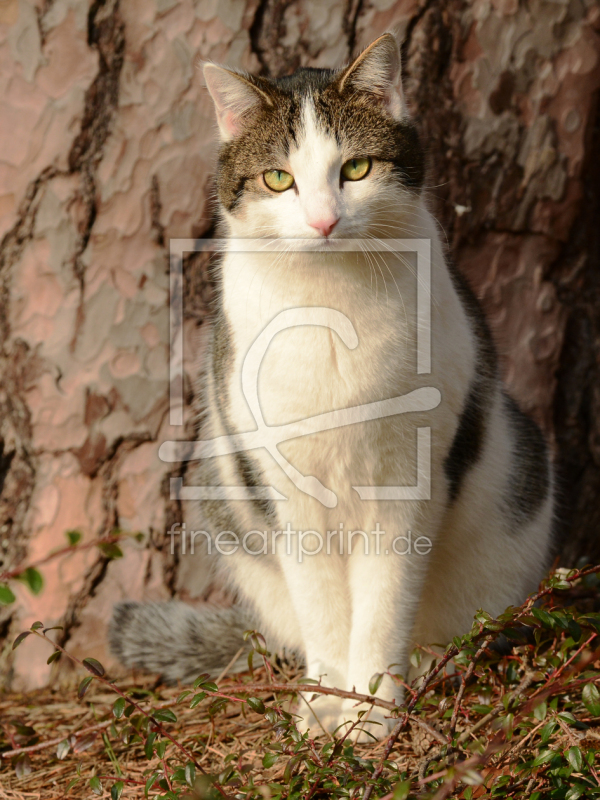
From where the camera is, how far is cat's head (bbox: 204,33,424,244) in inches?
66.6

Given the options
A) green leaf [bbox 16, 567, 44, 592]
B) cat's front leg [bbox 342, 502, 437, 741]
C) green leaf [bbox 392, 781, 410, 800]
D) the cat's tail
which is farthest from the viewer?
the cat's tail

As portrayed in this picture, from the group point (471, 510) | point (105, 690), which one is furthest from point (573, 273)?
point (105, 690)

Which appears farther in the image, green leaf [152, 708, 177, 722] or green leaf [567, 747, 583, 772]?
green leaf [152, 708, 177, 722]

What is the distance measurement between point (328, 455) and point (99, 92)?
1481 mm

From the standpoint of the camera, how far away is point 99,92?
2.38 meters

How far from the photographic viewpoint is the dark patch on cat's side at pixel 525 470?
88.3 inches

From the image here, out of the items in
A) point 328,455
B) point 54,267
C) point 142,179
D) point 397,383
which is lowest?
point 328,455

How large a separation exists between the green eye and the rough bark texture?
69cm

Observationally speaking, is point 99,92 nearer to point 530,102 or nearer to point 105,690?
point 530,102

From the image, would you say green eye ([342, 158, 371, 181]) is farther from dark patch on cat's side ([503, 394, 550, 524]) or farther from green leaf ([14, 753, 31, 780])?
green leaf ([14, 753, 31, 780])

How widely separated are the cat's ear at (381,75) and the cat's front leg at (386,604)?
1029mm

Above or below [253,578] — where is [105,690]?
below

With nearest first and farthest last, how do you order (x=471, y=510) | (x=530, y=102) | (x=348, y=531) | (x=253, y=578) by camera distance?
1. (x=348, y=531)
2. (x=471, y=510)
3. (x=253, y=578)
4. (x=530, y=102)

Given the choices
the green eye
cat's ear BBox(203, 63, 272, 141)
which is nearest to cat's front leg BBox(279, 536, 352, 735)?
the green eye
